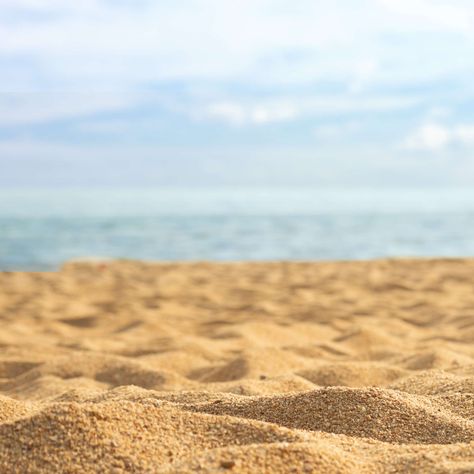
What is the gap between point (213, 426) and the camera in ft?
6.08

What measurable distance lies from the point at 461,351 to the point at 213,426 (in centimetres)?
238

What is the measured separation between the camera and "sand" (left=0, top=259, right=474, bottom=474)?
Result: 167 cm

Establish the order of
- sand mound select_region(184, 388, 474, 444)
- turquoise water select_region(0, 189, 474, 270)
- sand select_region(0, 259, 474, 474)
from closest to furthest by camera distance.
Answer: sand select_region(0, 259, 474, 474) → sand mound select_region(184, 388, 474, 444) → turquoise water select_region(0, 189, 474, 270)

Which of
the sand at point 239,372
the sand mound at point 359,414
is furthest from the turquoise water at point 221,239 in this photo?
the sand mound at point 359,414

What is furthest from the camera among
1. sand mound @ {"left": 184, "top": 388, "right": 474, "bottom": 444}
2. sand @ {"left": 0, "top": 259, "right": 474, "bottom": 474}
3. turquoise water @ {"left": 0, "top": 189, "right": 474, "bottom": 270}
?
turquoise water @ {"left": 0, "top": 189, "right": 474, "bottom": 270}

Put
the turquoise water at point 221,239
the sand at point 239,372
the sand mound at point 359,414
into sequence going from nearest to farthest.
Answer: the sand at point 239,372 → the sand mound at point 359,414 → the turquoise water at point 221,239

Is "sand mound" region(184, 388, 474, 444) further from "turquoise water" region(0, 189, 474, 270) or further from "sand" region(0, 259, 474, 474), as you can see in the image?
"turquoise water" region(0, 189, 474, 270)

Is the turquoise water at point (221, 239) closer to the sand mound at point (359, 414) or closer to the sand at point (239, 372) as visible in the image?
the sand at point (239, 372)

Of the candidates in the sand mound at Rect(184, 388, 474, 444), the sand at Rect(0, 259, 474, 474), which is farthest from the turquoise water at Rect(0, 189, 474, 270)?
the sand mound at Rect(184, 388, 474, 444)

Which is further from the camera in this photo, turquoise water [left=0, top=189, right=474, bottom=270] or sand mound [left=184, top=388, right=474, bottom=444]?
turquoise water [left=0, top=189, right=474, bottom=270]

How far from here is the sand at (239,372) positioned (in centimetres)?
167

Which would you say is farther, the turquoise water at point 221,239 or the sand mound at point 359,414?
the turquoise water at point 221,239

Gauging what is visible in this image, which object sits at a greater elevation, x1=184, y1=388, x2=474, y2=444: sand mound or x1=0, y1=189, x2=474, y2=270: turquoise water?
x1=184, y1=388, x2=474, y2=444: sand mound

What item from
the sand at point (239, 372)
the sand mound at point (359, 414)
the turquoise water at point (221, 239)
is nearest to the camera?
the sand at point (239, 372)
